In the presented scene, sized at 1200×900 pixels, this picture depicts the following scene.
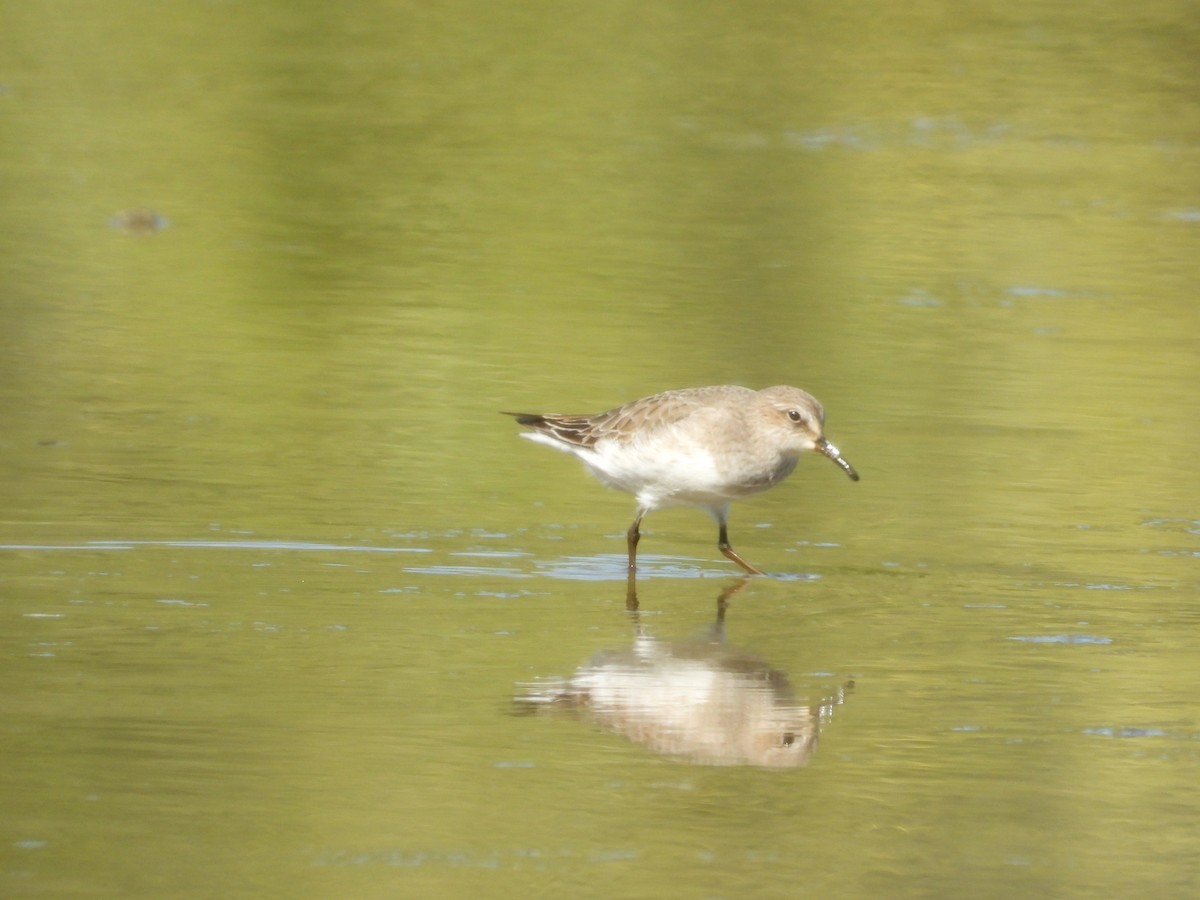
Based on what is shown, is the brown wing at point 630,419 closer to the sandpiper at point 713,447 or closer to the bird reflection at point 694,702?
the sandpiper at point 713,447

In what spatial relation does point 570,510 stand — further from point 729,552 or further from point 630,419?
point 729,552

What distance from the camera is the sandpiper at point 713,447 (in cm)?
941

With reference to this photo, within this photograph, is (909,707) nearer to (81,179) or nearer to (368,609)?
(368,609)

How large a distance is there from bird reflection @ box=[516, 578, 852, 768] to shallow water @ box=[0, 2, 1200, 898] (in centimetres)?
2

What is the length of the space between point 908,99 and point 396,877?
67.5 feet

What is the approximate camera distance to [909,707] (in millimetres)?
7547

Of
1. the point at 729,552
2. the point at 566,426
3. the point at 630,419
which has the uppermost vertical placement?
the point at 630,419

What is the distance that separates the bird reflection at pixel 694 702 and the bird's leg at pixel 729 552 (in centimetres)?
114

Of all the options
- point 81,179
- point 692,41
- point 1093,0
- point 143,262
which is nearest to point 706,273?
point 143,262

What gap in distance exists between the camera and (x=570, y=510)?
10.5 meters

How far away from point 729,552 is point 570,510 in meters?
1.19

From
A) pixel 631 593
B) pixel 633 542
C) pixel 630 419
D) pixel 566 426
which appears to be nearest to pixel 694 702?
pixel 631 593

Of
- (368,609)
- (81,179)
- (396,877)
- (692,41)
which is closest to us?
(396,877)

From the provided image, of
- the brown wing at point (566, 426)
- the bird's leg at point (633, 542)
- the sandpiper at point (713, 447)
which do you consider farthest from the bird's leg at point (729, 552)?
the brown wing at point (566, 426)
